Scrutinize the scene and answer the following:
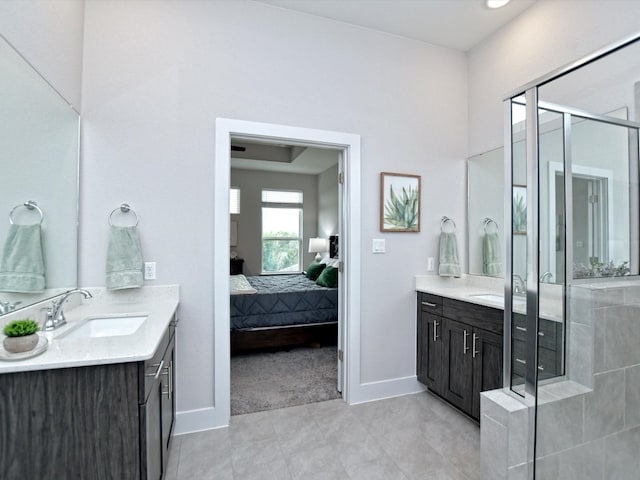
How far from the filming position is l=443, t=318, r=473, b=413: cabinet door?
7.50ft

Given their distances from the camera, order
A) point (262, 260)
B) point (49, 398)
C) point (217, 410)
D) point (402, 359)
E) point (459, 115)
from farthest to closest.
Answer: point (262, 260), point (459, 115), point (402, 359), point (217, 410), point (49, 398)

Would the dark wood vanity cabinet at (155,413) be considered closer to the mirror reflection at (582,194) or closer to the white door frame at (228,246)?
the white door frame at (228,246)

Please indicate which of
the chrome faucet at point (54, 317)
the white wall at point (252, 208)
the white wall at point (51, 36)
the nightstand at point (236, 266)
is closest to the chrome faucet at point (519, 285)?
the chrome faucet at point (54, 317)

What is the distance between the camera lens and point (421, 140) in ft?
9.53

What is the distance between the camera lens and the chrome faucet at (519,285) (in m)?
1.54

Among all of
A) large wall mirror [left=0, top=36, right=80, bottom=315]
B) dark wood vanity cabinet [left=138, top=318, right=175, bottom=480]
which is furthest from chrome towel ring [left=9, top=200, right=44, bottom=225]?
dark wood vanity cabinet [left=138, top=318, right=175, bottom=480]

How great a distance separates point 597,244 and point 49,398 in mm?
2338

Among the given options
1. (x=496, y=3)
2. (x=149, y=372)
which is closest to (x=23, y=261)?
(x=149, y=372)

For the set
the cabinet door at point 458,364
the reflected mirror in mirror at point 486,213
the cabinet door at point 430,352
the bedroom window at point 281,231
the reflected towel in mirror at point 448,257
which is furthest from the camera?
the bedroom window at point 281,231

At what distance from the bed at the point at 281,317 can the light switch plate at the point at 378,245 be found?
4.71 ft

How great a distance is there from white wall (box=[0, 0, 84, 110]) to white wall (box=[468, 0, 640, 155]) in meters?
2.92

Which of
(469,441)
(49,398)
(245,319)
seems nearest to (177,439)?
(49,398)

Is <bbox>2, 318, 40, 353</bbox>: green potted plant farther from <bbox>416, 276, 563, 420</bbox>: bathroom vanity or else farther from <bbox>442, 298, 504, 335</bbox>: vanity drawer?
<bbox>442, 298, 504, 335</bbox>: vanity drawer

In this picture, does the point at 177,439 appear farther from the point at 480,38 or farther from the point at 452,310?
the point at 480,38
